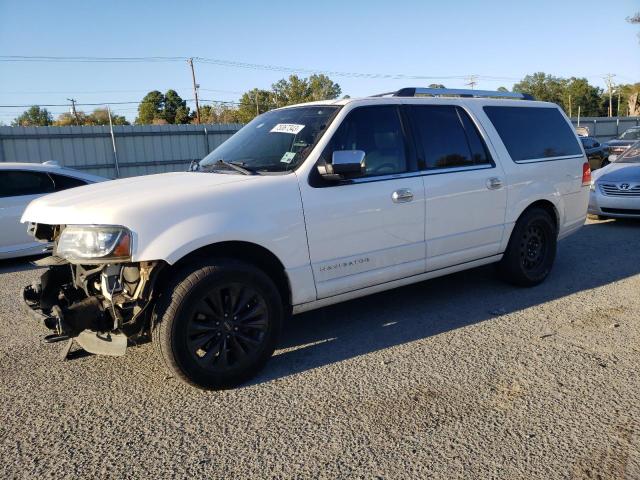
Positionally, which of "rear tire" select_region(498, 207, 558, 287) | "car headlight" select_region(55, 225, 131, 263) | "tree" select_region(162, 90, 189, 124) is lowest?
"rear tire" select_region(498, 207, 558, 287)

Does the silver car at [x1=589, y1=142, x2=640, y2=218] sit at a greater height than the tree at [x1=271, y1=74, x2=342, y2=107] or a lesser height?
lesser

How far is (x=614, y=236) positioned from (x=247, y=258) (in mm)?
6906

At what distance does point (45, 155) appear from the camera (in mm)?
16766

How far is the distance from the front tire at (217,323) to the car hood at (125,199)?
453 millimetres

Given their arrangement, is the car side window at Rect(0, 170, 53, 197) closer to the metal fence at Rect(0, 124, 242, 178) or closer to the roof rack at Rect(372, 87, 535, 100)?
the roof rack at Rect(372, 87, 535, 100)

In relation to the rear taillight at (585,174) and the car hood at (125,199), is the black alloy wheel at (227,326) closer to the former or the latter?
the car hood at (125,199)

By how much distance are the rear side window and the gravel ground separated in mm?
1592

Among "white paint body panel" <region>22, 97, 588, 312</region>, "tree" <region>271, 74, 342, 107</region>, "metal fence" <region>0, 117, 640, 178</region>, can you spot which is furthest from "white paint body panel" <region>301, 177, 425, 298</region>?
"tree" <region>271, 74, 342, 107</region>

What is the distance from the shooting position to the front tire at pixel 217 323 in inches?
127

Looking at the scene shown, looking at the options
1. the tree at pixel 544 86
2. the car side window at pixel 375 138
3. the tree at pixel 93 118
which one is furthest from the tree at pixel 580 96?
Result: the car side window at pixel 375 138

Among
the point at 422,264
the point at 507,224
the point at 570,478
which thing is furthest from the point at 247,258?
the point at 507,224

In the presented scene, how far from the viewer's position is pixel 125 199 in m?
3.33

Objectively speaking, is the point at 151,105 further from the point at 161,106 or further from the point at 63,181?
the point at 63,181

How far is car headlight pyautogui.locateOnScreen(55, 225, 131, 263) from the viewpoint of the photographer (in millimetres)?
3098
